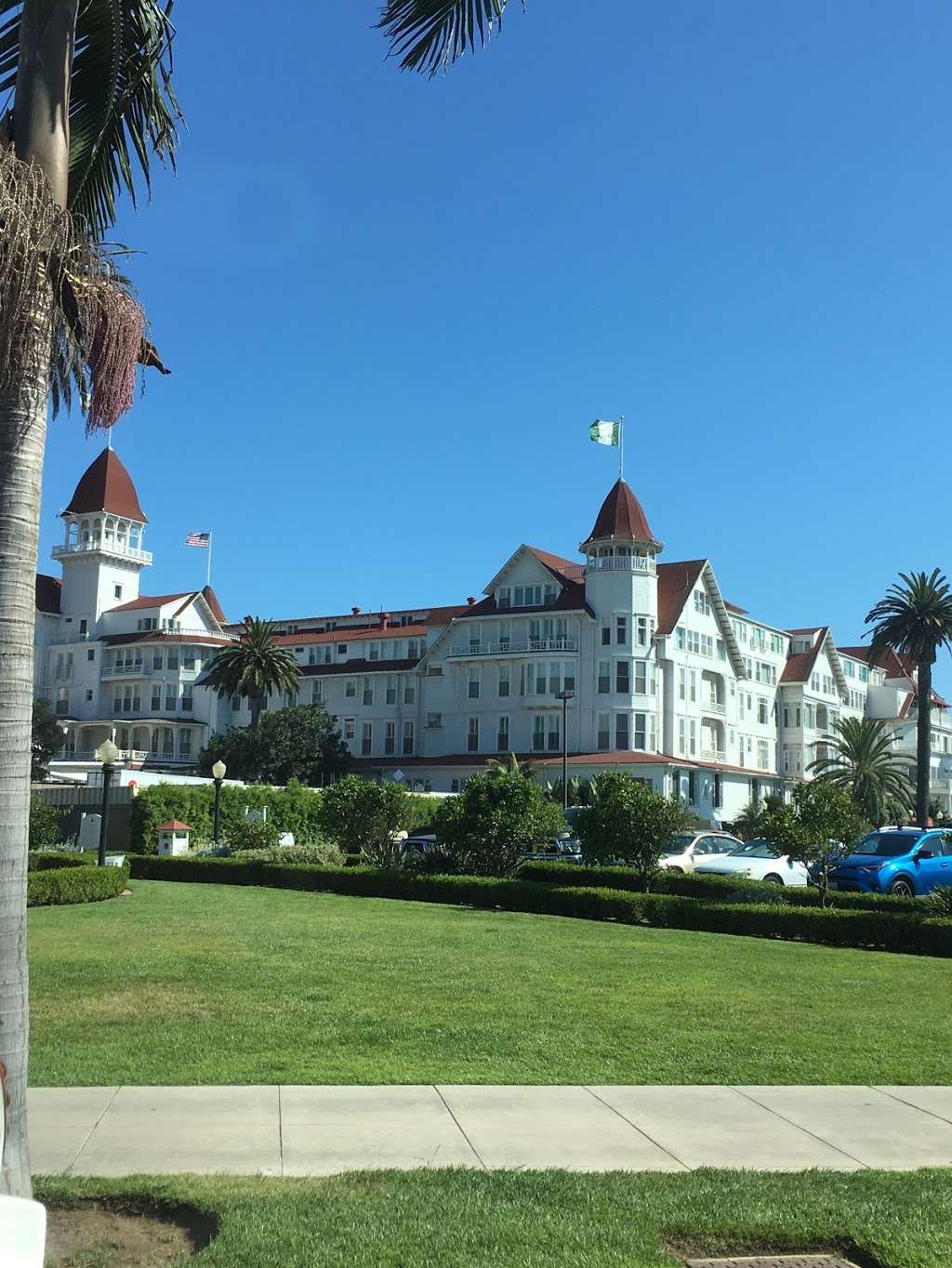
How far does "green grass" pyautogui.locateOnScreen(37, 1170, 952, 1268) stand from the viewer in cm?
532

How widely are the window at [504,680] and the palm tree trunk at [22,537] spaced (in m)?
67.5

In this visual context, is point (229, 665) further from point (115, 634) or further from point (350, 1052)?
point (350, 1052)

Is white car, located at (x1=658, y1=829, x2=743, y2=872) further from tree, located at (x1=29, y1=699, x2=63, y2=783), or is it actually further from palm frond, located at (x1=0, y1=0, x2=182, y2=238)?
tree, located at (x1=29, y1=699, x2=63, y2=783)

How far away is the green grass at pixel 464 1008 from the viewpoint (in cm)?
957

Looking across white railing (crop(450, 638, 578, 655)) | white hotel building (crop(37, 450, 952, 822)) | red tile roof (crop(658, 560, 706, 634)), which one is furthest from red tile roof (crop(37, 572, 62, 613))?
red tile roof (crop(658, 560, 706, 634))

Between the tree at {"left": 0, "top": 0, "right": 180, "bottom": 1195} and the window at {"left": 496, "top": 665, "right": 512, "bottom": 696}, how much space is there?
6673cm

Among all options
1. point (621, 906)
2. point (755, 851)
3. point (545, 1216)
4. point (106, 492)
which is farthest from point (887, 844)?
point (106, 492)

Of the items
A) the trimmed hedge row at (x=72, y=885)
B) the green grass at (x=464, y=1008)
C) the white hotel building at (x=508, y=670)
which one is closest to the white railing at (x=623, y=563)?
the white hotel building at (x=508, y=670)

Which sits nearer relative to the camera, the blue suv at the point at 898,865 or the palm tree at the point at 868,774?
the blue suv at the point at 898,865

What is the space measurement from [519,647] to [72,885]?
160 feet

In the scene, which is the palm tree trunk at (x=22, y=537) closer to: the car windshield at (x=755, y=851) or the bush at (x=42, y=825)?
the car windshield at (x=755, y=851)

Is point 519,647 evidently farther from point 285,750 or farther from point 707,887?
point 707,887

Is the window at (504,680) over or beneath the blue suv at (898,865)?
over

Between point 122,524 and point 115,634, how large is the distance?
8.33 m
